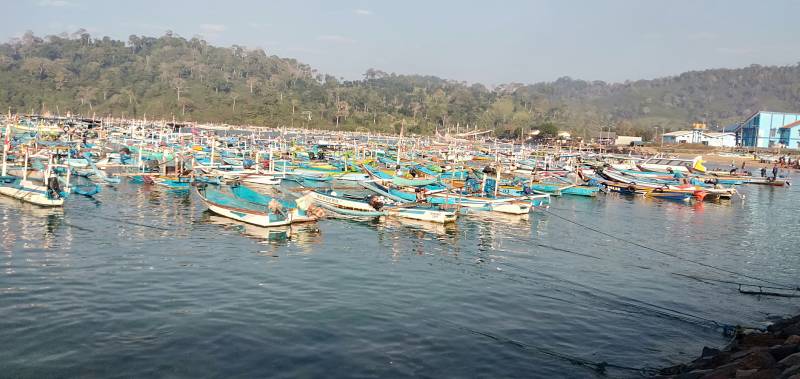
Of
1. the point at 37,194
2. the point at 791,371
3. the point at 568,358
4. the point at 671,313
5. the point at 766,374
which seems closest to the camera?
the point at 791,371

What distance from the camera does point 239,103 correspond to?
19850cm

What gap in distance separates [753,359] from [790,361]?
3.66ft

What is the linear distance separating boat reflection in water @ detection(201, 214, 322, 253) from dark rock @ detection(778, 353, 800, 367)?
69.1 ft

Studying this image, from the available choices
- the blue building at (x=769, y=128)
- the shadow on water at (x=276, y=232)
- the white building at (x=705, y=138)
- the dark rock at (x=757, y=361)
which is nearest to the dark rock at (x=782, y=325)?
the dark rock at (x=757, y=361)

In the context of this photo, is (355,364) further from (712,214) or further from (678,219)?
(712,214)

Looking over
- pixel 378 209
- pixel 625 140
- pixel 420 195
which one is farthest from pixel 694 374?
pixel 625 140

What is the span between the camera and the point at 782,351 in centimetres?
1434

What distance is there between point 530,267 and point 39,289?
19.9 m

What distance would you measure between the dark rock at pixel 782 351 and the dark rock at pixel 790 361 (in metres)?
1.09

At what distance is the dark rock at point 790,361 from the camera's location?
495 inches

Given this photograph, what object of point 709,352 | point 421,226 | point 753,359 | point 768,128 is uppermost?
point 768,128

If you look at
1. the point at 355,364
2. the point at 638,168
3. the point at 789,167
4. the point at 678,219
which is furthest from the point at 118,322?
the point at 789,167

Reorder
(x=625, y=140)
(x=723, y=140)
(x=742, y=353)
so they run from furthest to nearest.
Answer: (x=625, y=140) < (x=723, y=140) < (x=742, y=353)

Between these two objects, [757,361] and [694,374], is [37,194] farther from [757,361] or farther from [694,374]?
[757,361]
